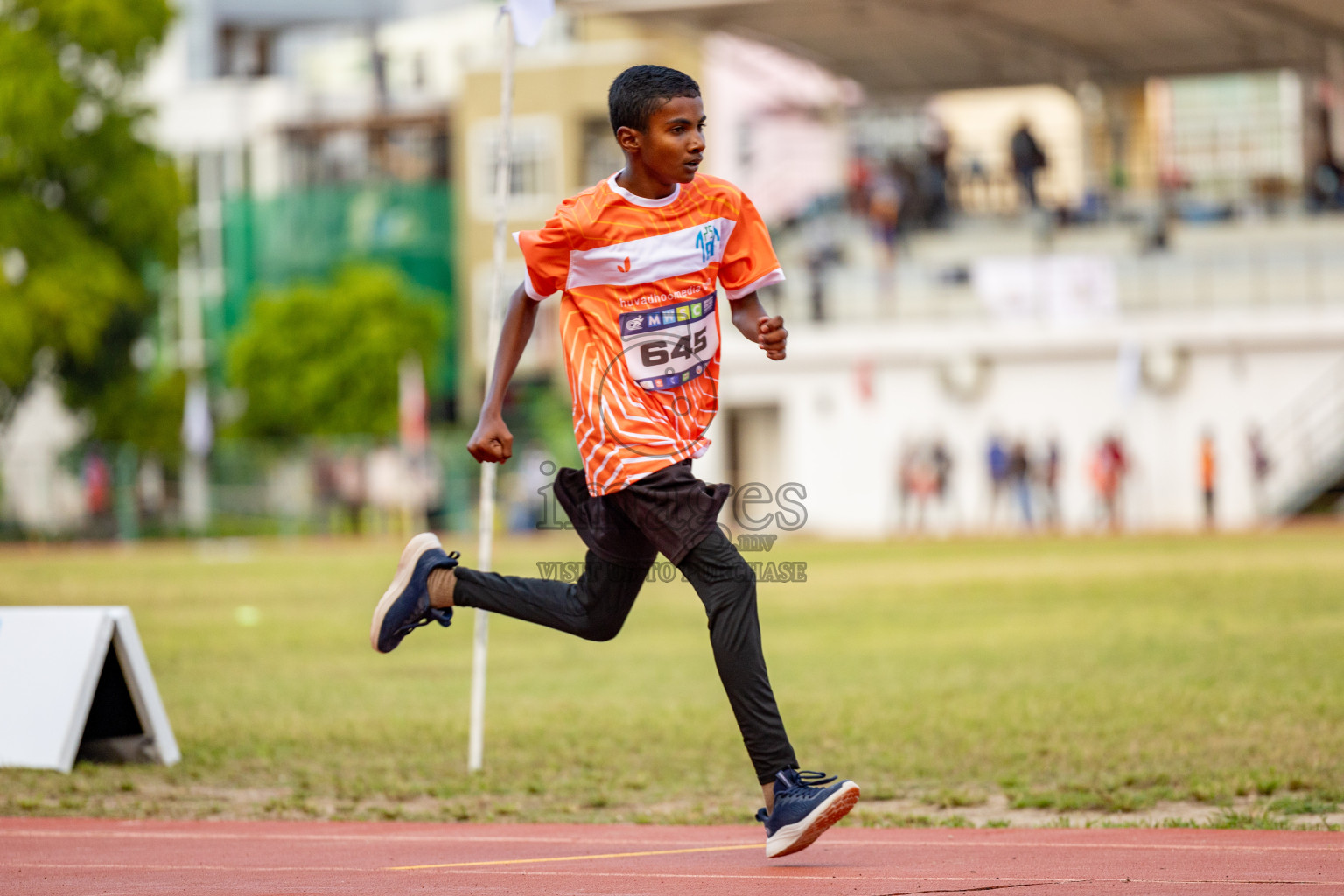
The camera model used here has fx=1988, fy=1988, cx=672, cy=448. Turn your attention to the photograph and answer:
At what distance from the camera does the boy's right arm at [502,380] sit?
6.10 m

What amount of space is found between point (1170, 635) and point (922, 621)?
332 cm

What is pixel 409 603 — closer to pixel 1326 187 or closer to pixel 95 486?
pixel 1326 187

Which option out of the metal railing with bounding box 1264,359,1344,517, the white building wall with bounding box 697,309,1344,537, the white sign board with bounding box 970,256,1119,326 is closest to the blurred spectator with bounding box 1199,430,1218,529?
the white building wall with bounding box 697,309,1344,537

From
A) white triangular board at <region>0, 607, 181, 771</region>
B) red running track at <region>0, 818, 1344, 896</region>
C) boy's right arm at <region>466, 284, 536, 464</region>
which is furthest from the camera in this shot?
white triangular board at <region>0, 607, 181, 771</region>

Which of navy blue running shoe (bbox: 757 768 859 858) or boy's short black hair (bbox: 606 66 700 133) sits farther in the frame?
boy's short black hair (bbox: 606 66 700 133)

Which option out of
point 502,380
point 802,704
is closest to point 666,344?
point 502,380

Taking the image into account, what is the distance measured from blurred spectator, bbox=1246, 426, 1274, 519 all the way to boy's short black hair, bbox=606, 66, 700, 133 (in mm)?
31194

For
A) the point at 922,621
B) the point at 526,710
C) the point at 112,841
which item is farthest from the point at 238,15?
the point at 112,841

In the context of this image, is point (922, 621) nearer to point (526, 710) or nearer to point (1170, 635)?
point (1170, 635)

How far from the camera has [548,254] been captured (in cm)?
594

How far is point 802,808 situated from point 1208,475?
31281mm

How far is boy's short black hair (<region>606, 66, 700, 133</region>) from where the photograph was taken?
19.2 ft

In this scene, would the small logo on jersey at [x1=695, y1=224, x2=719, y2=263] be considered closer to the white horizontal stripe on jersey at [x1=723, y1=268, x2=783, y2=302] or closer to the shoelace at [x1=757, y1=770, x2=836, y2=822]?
the white horizontal stripe on jersey at [x1=723, y1=268, x2=783, y2=302]

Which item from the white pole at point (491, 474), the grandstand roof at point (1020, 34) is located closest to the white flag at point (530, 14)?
the white pole at point (491, 474)
